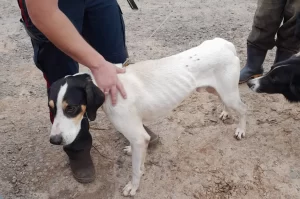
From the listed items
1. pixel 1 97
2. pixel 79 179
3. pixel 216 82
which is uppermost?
pixel 216 82

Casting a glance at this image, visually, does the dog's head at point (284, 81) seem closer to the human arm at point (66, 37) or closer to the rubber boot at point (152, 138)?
the rubber boot at point (152, 138)

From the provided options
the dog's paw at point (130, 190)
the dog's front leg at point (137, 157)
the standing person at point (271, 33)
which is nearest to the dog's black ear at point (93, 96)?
the dog's front leg at point (137, 157)

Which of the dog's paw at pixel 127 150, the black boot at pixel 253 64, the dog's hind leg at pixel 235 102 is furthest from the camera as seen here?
the black boot at pixel 253 64

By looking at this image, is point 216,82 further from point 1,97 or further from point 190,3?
point 190,3

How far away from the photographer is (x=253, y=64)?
13.6 feet

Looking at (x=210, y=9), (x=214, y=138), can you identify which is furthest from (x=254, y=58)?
(x=210, y=9)

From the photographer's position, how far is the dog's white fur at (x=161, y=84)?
2523 mm

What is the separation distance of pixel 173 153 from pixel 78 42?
1.57 m

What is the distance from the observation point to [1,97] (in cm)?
404

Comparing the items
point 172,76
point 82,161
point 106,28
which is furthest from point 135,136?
point 106,28

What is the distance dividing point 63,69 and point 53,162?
1029 millimetres

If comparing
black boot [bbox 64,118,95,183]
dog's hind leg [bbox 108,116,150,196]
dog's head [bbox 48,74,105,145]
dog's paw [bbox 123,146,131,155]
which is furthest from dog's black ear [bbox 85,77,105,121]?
dog's paw [bbox 123,146,131,155]

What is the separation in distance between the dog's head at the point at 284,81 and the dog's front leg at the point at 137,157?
128 cm

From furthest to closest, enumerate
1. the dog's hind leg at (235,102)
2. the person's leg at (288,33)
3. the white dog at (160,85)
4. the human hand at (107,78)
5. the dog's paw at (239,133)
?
the person's leg at (288,33) → the dog's paw at (239,133) → the dog's hind leg at (235,102) → the white dog at (160,85) → the human hand at (107,78)
